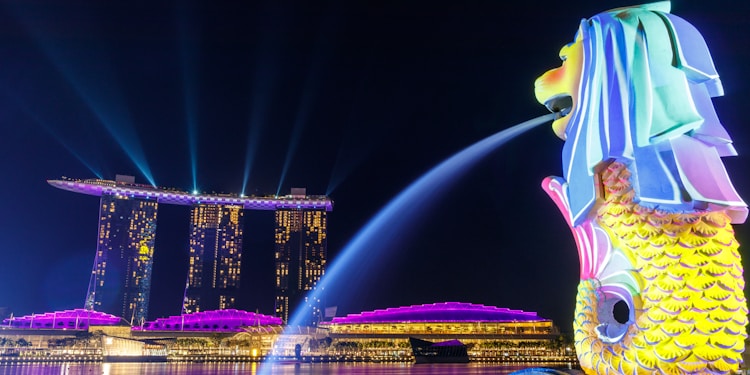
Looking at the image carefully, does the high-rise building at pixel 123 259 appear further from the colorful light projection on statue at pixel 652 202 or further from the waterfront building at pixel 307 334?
the colorful light projection on statue at pixel 652 202

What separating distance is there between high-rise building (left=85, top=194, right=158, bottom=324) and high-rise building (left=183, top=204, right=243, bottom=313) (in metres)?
10.4

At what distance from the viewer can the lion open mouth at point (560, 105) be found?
39.7ft

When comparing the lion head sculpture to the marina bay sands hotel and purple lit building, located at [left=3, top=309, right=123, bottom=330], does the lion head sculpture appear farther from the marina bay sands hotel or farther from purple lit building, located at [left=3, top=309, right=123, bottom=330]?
the marina bay sands hotel

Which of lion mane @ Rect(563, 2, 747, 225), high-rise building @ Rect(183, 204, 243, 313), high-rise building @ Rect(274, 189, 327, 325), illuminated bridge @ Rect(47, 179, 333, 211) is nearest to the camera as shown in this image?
lion mane @ Rect(563, 2, 747, 225)

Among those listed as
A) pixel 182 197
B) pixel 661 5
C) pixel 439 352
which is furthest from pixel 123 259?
pixel 661 5

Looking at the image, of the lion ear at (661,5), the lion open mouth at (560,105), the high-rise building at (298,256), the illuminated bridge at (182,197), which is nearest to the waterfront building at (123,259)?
the illuminated bridge at (182,197)

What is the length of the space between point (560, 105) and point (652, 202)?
3.41 meters

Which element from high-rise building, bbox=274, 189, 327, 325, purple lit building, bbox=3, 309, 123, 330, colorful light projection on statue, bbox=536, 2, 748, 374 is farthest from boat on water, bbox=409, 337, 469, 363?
colorful light projection on statue, bbox=536, 2, 748, 374

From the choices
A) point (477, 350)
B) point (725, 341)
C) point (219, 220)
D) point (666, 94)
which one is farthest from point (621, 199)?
point (219, 220)

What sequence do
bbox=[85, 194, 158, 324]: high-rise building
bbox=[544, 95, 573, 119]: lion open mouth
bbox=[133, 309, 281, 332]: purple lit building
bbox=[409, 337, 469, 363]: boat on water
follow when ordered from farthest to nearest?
bbox=[85, 194, 158, 324]: high-rise building
bbox=[133, 309, 281, 332]: purple lit building
bbox=[409, 337, 469, 363]: boat on water
bbox=[544, 95, 573, 119]: lion open mouth

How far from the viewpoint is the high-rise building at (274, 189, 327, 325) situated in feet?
416

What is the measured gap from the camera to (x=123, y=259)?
111750 millimetres

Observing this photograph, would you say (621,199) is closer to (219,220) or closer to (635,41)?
(635,41)

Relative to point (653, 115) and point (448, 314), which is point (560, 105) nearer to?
point (653, 115)
